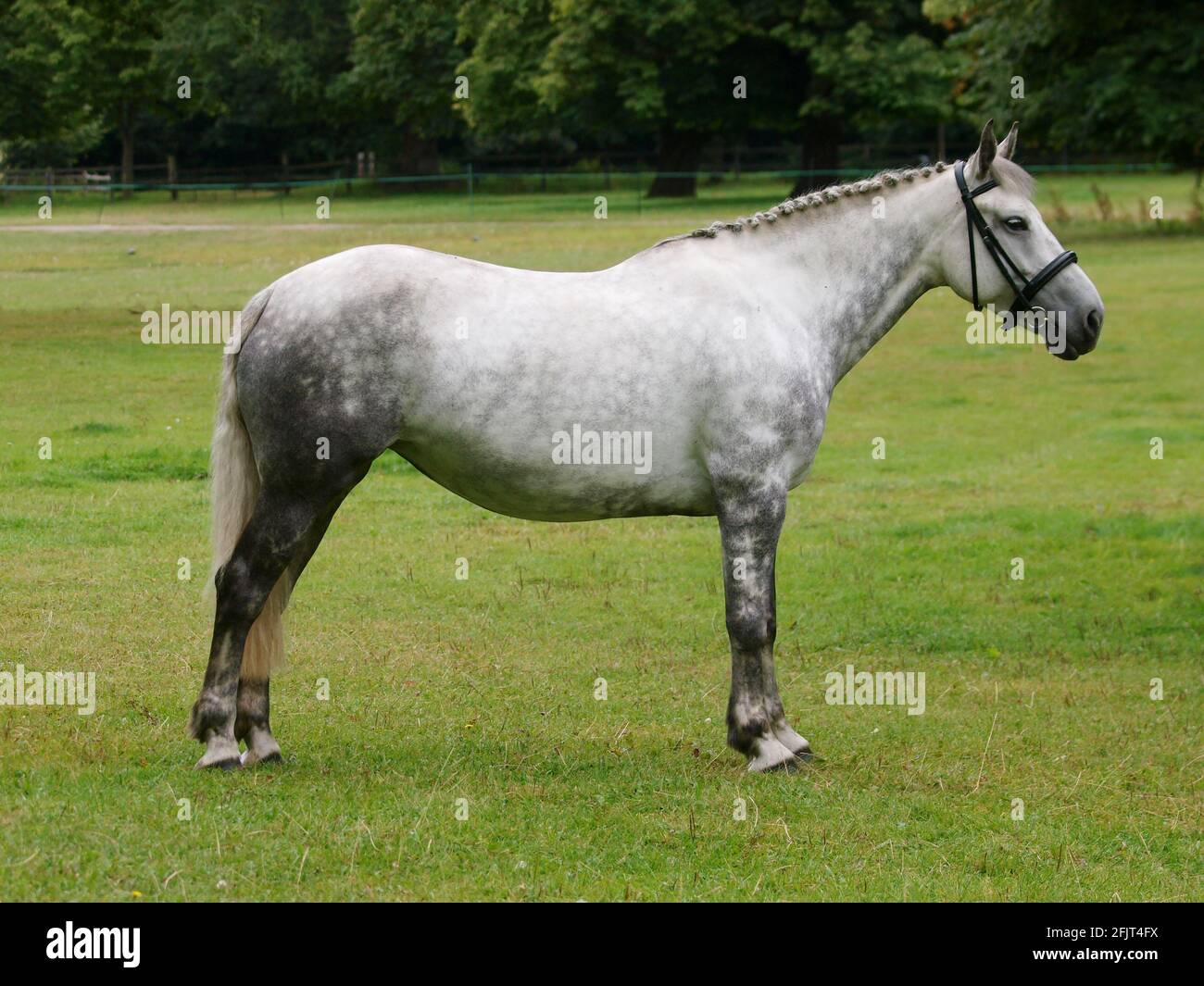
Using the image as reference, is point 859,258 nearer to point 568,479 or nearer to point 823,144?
point 568,479

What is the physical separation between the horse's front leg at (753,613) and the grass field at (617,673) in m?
0.17

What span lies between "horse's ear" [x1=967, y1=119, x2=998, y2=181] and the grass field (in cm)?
278

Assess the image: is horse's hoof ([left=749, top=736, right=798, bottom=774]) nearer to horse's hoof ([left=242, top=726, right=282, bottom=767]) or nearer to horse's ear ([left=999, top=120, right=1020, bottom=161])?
horse's hoof ([left=242, top=726, right=282, bottom=767])

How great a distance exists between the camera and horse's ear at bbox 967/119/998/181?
6777mm

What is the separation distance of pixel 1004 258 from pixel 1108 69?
26.0 m

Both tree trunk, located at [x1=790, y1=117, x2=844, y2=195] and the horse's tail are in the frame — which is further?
tree trunk, located at [x1=790, y1=117, x2=844, y2=195]

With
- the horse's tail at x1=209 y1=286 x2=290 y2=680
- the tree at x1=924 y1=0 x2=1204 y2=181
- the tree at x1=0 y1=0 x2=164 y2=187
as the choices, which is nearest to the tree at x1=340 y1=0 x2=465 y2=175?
the tree at x1=0 y1=0 x2=164 y2=187

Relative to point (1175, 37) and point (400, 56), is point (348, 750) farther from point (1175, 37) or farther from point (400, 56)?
point (400, 56)

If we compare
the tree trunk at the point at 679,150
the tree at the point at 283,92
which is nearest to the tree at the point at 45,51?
the tree trunk at the point at 679,150

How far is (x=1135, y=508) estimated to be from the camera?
14.0m

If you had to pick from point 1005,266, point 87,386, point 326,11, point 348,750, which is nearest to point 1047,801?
point 1005,266

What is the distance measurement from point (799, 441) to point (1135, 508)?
826 centimetres

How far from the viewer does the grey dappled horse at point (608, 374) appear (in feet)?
20.9

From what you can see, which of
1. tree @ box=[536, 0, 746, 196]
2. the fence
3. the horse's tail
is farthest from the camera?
the fence
